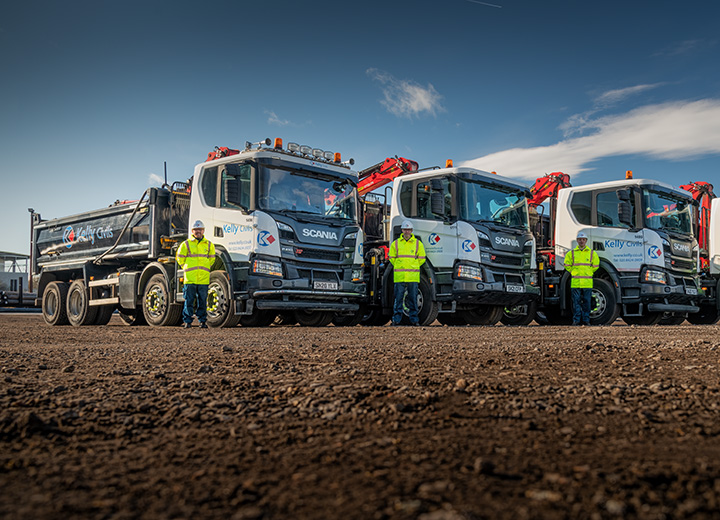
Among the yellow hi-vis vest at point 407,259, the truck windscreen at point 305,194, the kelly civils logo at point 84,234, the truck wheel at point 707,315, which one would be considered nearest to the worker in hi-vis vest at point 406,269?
the yellow hi-vis vest at point 407,259


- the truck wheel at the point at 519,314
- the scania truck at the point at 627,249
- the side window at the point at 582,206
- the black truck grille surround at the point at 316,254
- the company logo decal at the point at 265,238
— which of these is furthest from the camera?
the truck wheel at the point at 519,314

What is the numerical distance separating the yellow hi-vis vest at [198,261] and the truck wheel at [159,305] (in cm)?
126

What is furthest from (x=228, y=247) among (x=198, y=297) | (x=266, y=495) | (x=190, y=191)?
(x=266, y=495)

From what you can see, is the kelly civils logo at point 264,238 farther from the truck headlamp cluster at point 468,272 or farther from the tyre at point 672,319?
the tyre at point 672,319

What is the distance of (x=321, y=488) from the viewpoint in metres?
2.09

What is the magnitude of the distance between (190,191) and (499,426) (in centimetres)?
970

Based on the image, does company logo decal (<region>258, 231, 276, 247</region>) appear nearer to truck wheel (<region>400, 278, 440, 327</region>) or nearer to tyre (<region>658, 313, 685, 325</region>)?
truck wheel (<region>400, 278, 440, 327</region>)

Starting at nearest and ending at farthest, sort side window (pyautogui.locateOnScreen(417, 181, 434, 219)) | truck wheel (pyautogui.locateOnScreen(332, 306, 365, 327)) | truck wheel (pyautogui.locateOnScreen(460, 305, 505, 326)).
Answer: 1. side window (pyautogui.locateOnScreen(417, 181, 434, 219))
2. truck wheel (pyautogui.locateOnScreen(332, 306, 365, 327))
3. truck wheel (pyautogui.locateOnScreen(460, 305, 505, 326))

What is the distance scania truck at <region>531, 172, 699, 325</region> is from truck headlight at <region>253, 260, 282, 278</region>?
219 inches

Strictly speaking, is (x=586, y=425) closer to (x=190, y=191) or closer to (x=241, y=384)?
(x=241, y=384)

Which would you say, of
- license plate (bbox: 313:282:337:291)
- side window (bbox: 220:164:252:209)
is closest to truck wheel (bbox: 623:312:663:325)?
license plate (bbox: 313:282:337:291)

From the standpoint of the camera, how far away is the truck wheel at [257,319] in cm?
1073

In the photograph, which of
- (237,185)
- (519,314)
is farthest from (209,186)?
(519,314)

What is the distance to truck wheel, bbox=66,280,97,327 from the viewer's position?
44.2 ft
